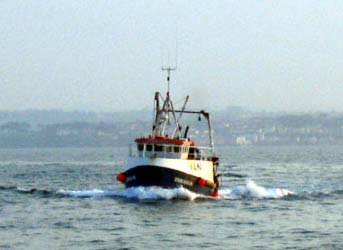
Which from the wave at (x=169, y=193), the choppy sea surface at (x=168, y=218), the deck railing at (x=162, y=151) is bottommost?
the choppy sea surface at (x=168, y=218)

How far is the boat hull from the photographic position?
7231 centimetres

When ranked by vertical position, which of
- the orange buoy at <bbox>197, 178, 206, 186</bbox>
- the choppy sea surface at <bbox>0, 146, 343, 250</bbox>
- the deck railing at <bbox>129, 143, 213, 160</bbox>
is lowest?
the choppy sea surface at <bbox>0, 146, 343, 250</bbox>

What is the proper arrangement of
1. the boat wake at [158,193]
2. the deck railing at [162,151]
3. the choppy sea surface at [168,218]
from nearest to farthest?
the choppy sea surface at [168,218] → the boat wake at [158,193] → the deck railing at [162,151]

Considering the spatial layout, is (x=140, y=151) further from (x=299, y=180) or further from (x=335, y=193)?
(x=299, y=180)

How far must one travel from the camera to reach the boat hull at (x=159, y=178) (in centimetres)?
7231

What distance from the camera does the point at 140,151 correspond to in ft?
243

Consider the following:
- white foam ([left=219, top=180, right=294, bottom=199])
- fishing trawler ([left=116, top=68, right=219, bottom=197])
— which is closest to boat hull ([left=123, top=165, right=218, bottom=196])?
fishing trawler ([left=116, top=68, right=219, bottom=197])

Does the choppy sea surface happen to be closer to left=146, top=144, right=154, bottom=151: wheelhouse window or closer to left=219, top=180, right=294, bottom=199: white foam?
left=219, top=180, right=294, bottom=199: white foam

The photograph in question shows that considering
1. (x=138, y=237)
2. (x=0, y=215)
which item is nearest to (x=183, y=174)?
(x=0, y=215)

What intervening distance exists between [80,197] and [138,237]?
2480 cm

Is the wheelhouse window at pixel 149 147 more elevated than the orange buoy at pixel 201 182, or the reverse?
the wheelhouse window at pixel 149 147

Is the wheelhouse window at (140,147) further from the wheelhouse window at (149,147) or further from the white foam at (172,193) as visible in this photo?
the white foam at (172,193)

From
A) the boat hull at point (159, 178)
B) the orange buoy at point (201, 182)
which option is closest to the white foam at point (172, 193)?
the boat hull at point (159, 178)

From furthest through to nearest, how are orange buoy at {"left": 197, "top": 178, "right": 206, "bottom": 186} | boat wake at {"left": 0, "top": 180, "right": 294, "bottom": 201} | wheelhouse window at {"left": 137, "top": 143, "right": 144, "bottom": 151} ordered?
orange buoy at {"left": 197, "top": 178, "right": 206, "bottom": 186} < wheelhouse window at {"left": 137, "top": 143, "right": 144, "bottom": 151} < boat wake at {"left": 0, "top": 180, "right": 294, "bottom": 201}
